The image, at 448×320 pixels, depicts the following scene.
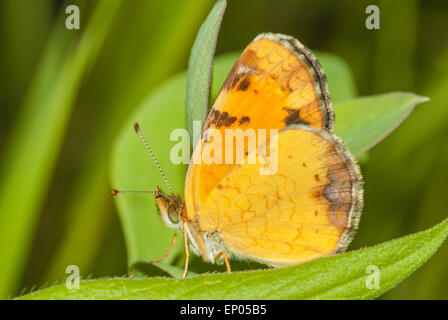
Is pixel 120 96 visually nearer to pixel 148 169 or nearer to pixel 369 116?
pixel 148 169

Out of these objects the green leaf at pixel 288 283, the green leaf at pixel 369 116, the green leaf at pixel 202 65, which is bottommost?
the green leaf at pixel 288 283

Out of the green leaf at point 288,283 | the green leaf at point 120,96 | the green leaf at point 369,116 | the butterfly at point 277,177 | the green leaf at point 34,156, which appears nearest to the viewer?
the green leaf at point 288,283

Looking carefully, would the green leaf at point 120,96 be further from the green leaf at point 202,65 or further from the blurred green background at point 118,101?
the green leaf at point 202,65

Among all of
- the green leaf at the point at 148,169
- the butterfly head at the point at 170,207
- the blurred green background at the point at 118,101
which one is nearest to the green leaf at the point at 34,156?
the blurred green background at the point at 118,101

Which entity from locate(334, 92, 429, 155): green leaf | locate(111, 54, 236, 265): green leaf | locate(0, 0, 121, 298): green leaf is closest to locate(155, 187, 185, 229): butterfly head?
locate(111, 54, 236, 265): green leaf

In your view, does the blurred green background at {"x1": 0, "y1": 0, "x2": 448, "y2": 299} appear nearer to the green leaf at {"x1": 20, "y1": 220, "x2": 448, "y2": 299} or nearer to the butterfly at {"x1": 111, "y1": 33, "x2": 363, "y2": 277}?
the butterfly at {"x1": 111, "y1": 33, "x2": 363, "y2": 277}

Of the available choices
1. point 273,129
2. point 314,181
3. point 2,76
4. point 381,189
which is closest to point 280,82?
point 273,129

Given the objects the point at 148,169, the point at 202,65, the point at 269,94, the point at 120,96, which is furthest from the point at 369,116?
the point at 120,96
